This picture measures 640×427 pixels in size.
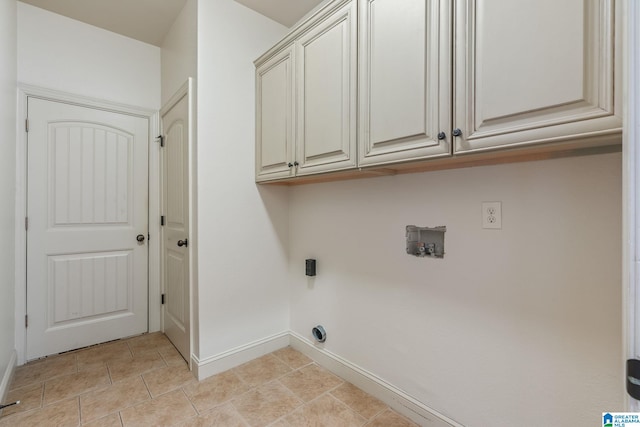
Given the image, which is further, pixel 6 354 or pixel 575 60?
pixel 6 354

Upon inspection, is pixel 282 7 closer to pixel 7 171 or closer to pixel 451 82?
pixel 451 82

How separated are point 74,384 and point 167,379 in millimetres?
586

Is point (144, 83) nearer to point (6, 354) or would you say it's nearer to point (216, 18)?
point (216, 18)

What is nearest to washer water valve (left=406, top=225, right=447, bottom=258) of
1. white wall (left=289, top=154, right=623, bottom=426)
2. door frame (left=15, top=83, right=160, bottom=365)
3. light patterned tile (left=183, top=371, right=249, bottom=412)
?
white wall (left=289, top=154, right=623, bottom=426)

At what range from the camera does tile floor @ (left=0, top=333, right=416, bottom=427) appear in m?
1.60

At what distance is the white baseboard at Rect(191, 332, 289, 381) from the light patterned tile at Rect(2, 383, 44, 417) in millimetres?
870

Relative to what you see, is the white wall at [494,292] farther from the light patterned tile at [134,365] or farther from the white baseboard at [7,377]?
the white baseboard at [7,377]

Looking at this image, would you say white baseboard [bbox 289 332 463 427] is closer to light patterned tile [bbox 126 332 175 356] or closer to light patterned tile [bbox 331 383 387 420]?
light patterned tile [bbox 331 383 387 420]

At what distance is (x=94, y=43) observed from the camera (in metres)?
2.48

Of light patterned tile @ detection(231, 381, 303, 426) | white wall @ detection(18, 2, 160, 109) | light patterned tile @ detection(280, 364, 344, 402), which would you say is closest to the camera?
light patterned tile @ detection(231, 381, 303, 426)

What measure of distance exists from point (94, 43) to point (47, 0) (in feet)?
1.17

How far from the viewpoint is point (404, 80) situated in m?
1.28

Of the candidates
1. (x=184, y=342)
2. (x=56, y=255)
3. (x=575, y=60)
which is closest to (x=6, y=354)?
(x=56, y=255)
